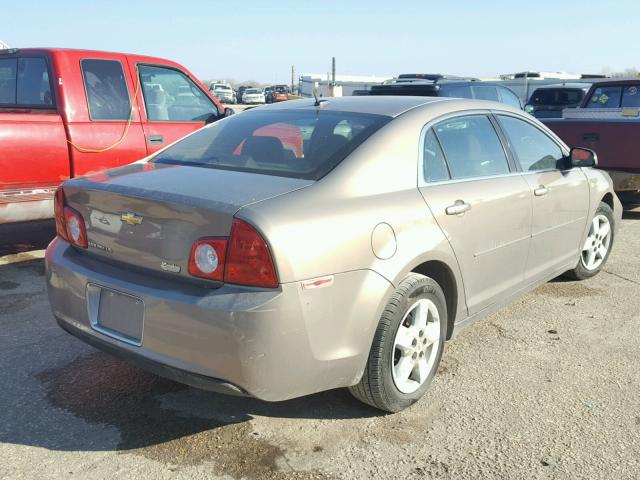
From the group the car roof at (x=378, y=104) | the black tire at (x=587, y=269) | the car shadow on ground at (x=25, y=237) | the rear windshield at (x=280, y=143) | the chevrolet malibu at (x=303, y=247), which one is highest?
the car roof at (x=378, y=104)

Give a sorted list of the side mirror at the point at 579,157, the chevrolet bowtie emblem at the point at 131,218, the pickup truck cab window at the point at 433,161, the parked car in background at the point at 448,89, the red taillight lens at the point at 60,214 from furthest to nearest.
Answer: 1. the parked car in background at the point at 448,89
2. the side mirror at the point at 579,157
3. the pickup truck cab window at the point at 433,161
4. the red taillight lens at the point at 60,214
5. the chevrolet bowtie emblem at the point at 131,218

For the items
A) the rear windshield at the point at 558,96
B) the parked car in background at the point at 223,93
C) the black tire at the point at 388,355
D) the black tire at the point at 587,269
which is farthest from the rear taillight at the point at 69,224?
the parked car in background at the point at 223,93

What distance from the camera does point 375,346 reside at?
116 inches

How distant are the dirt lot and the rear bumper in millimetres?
372

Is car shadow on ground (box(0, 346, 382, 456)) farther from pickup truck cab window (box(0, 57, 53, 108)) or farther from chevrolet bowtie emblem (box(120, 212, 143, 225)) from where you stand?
pickup truck cab window (box(0, 57, 53, 108))

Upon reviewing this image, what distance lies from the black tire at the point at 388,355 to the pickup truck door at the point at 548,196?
1364 mm

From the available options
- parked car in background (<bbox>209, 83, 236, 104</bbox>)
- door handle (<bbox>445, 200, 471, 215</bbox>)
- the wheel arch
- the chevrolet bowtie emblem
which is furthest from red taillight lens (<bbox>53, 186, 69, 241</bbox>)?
parked car in background (<bbox>209, 83, 236, 104</bbox>)

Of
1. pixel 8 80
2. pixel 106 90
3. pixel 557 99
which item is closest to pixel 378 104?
pixel 106 90

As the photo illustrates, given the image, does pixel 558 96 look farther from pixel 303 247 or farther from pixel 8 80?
pixel 303 247

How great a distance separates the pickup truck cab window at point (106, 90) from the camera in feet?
19.3

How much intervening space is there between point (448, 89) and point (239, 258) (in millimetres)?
8274

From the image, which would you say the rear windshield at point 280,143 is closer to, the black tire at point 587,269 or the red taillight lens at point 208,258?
the red taillight lens at point 208,258

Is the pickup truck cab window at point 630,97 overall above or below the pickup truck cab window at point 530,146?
above

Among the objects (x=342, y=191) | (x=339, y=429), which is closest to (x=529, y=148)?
(x=342, y=191)
